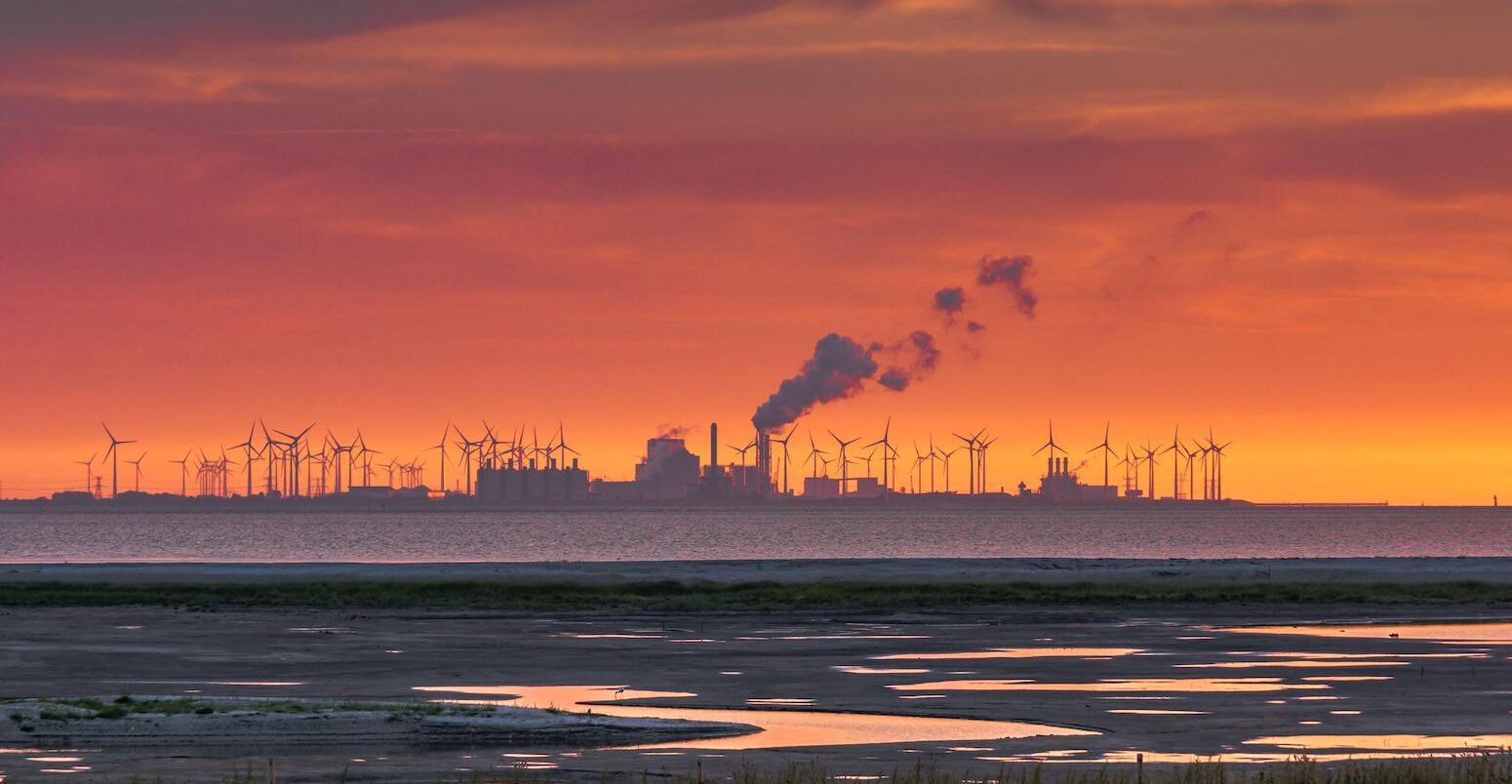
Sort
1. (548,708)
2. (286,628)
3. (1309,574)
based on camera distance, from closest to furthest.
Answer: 1. (548,708)
2. (286,628)
3. (1309,574)

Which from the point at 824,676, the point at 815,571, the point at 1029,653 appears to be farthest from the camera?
the point at 815,571

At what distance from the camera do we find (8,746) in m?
32.9

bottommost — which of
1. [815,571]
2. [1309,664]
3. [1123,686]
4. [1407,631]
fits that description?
[815,571]

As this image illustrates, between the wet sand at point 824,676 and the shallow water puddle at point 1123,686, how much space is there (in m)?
0.11

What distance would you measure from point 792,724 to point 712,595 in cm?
5516

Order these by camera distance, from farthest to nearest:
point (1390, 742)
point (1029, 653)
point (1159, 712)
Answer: point (1029, 653)
point (1159, 712)
point (1390, 742)

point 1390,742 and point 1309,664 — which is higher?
point 1390,742

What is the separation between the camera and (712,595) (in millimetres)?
91938

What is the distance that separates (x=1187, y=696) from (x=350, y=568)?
110 m

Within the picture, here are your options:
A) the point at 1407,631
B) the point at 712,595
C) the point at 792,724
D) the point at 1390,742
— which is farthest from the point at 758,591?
the point at 1390,742

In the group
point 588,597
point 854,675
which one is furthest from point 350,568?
point 854,675

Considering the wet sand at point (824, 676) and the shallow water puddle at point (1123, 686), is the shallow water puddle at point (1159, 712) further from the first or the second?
the shallow water puddle at point (1123, 686)

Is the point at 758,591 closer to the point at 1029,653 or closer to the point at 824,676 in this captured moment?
the point at 1029,653

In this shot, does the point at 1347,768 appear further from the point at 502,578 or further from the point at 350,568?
the point at 350,568
